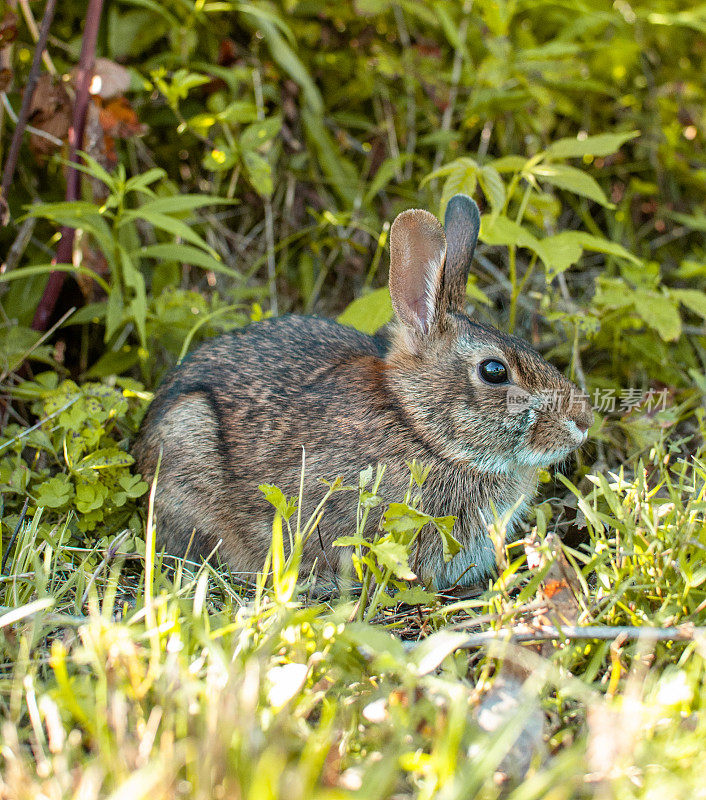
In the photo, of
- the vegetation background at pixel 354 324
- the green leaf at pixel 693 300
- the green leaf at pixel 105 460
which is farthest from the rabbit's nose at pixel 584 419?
the green leaf at pixel 105 460

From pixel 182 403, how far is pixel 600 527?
6.46 ft

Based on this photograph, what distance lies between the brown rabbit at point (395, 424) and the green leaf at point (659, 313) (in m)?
0.89

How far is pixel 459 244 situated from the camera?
3.68 metres

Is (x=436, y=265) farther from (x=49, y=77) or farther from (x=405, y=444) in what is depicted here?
(x=49, y=77)

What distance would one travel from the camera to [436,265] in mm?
3574

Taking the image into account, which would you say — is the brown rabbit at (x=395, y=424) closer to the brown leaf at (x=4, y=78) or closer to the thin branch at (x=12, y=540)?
the thin branch at (x=12, y=540)

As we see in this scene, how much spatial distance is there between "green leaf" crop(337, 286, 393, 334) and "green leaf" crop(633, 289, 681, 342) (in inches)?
52.4

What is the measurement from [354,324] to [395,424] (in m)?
0.79

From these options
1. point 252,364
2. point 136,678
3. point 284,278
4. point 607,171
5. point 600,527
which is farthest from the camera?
point 607,171

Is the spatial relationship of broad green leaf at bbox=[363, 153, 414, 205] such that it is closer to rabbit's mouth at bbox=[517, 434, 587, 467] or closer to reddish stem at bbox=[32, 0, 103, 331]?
reddish stem at bbox=[32, 0, 103, 331]

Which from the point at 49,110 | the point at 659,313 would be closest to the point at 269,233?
the point at 49,110

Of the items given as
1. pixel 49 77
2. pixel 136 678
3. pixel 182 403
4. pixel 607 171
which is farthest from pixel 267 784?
pixel 607 171

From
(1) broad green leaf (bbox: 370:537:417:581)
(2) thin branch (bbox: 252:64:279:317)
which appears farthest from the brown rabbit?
(2) thin branch (bbox: 252:64:279:317)

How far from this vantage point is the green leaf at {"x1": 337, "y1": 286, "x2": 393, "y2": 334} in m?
4.12
